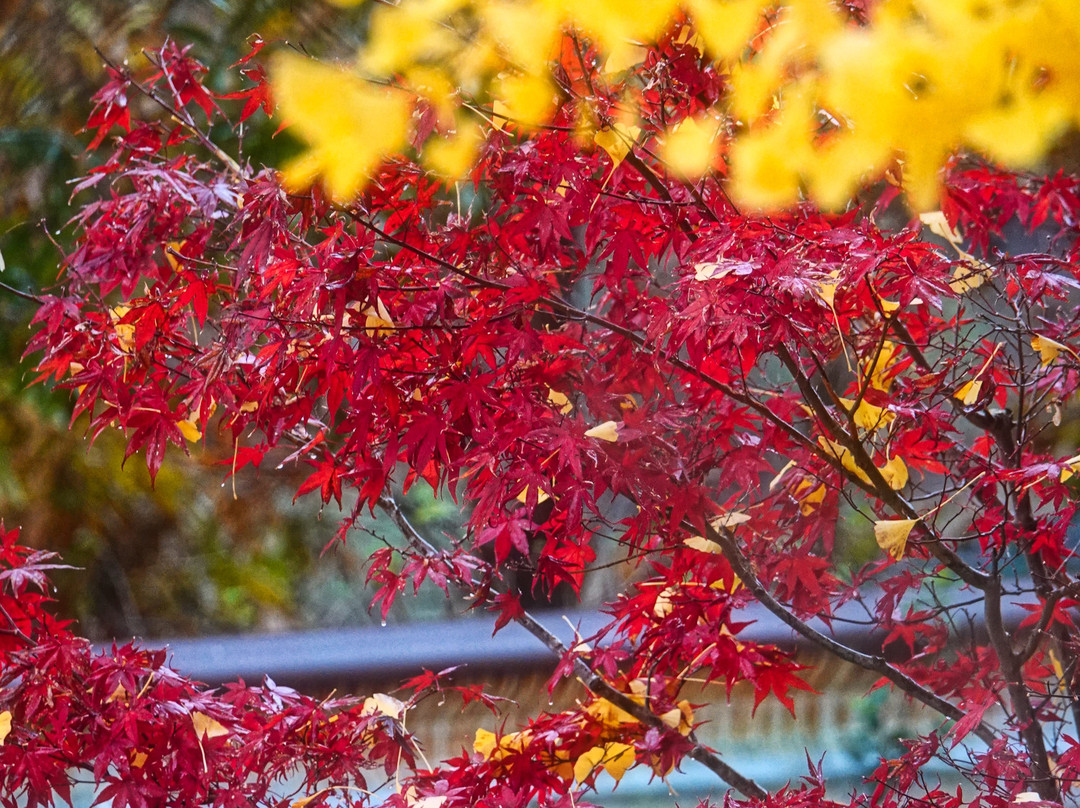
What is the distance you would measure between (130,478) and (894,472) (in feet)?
8.44

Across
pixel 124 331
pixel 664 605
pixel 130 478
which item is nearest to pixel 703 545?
pixel 664 605

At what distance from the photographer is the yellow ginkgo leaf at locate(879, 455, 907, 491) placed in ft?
3.38

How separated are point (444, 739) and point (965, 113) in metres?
2.64

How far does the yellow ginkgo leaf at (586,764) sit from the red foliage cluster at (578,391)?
12 mm

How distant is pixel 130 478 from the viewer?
296cm

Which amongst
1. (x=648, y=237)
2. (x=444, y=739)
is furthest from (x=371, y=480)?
(x=444, y=739)

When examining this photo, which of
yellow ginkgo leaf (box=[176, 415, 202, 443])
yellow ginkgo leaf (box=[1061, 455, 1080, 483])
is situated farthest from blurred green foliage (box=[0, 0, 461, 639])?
yellow ginkgo leaf (box=[1061, 455, 1080, 483])

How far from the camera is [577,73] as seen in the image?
0.95 meters

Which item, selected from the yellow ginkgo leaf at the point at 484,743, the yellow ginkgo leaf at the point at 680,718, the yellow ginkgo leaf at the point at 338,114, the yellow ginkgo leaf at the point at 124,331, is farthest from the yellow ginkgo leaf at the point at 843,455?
the yellow ginkgo leaf at the point at 124,331

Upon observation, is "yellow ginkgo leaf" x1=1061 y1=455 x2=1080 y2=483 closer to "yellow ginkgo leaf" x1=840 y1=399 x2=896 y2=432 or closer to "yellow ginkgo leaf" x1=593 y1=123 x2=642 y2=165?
"yellow ginkgo leaf" x1=840 y1=399 x2=896 y2=432

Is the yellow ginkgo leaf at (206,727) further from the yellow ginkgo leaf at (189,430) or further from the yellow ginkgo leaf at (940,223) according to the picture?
the yellow ginkgo leaf at (940,223)

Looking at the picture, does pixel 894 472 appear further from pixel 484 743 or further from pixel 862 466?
pixel 484 743

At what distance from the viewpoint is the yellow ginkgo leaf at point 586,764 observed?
1063 mm

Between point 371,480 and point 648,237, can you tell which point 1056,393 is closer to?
point 648,237
